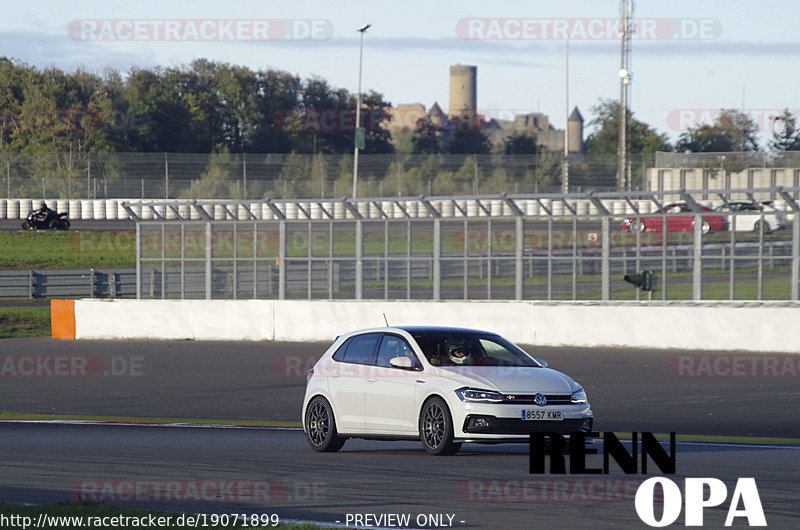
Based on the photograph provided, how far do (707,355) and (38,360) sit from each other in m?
13.5

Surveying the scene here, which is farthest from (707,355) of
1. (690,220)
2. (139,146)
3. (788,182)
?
(139,146)

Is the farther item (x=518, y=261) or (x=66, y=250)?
(x=66, y=250)

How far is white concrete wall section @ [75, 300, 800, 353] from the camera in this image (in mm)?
22672

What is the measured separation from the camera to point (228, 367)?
2266 centimetres

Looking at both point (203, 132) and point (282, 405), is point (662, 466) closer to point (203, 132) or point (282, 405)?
point (282, 405)

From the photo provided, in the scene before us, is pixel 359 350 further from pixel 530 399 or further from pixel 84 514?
pixel 84 514

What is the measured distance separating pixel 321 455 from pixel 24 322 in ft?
78.7

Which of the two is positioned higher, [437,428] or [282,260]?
[282,260]

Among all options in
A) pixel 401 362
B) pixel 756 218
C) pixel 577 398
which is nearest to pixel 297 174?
pixel 756 218

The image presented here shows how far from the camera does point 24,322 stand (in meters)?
33.9

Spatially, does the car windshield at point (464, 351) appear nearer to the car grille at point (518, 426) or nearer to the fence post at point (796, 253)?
the car grille at point (518, 426)

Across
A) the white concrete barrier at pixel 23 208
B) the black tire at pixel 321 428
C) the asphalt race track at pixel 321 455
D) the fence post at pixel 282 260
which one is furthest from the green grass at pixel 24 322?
the white concrete barrier at pixel 23 208

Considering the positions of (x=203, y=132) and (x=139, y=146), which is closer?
(x=139, y=146)

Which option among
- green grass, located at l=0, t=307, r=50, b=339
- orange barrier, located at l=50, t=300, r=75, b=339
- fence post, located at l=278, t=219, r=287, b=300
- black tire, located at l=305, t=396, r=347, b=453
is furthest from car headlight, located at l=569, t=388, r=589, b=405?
green grass, located at l=0, t=307, r=50, b=339
